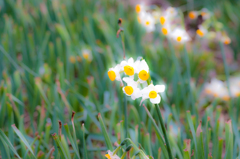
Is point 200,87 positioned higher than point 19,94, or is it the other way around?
point 200,87

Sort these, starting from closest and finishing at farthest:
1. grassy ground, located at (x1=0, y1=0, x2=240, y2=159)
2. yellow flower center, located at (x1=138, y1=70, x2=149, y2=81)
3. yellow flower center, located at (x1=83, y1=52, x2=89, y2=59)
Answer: yellow flower center, located at (x1=138, y1=70, x2=149, y2=81), grassy ground, located at (x1=0, y1=0, x2=240, y2=159), yellow flower center, located at (x1=83, y1=52, x2=89, y2=59)

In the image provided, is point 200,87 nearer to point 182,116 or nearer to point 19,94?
point 182,116

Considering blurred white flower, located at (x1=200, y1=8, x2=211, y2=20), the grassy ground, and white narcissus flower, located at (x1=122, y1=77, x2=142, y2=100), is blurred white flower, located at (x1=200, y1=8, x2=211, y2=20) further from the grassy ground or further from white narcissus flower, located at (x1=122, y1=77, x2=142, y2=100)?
white narcissus flower, located at (x1=122, y1=77, x2=142, y2=100)

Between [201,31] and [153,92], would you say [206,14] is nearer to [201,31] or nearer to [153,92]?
[201,31]

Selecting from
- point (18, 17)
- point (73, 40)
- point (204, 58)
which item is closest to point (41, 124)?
point (73, 40)

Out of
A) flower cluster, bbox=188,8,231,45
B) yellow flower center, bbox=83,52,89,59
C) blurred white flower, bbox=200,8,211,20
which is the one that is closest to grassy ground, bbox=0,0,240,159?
yellow flower center, bbox=83,52,89,59

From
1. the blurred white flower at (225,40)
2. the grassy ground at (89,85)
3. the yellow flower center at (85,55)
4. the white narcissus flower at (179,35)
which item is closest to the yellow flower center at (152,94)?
the grassy ground at (89,85)

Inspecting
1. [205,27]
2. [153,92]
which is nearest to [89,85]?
[153,92]

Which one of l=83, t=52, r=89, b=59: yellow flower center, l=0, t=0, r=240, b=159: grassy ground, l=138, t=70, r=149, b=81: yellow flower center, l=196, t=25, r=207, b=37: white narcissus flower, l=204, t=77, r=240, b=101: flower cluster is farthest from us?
l=83, t=52, r=89, b=59: yellow flower center
